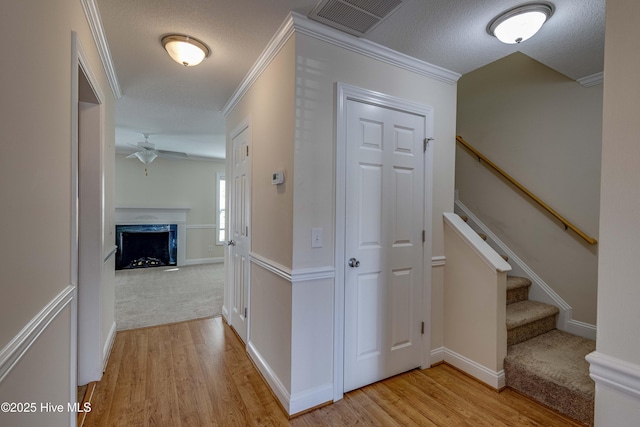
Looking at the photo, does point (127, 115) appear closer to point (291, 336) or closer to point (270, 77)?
point (270, 77)

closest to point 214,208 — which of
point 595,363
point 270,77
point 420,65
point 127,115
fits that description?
point 127,115

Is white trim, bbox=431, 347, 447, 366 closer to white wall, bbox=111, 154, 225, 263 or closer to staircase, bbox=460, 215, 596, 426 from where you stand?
staircase, bbox=460, 215, 596, 426

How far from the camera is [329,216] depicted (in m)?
1.90

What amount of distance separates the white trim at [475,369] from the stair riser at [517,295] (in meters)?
0.84

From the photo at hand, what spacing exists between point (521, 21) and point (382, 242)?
1602 mm

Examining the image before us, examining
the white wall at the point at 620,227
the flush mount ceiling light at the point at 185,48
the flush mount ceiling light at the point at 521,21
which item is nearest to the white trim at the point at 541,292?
the flush mount ceiling light at the point at 521,21

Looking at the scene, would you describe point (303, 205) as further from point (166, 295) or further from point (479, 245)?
point (166, 295)

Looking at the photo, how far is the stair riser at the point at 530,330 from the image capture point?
7.61 feet

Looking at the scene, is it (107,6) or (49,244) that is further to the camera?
(107,6)

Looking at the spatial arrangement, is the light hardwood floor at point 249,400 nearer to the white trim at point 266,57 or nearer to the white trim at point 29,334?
the white trim at point 29,334

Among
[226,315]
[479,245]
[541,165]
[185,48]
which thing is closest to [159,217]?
[226,315]

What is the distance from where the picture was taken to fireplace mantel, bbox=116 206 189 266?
6.10 m

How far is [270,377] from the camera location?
6.77ft

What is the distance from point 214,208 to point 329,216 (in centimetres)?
582
